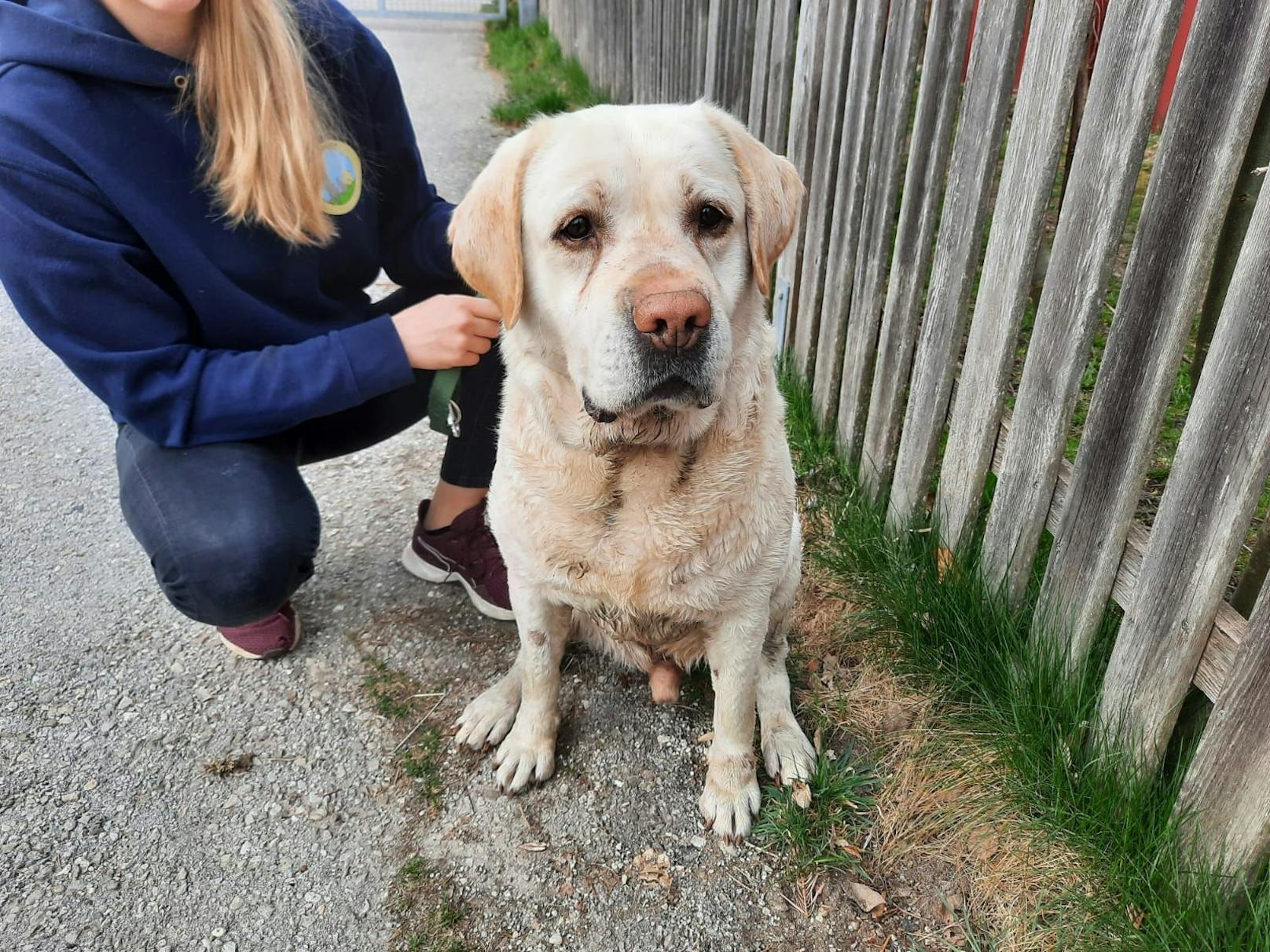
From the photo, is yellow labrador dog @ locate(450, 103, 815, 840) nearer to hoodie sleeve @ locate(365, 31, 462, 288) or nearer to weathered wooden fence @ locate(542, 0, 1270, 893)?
weathered wooden fence @ locate(542, 0, 1270, 893)

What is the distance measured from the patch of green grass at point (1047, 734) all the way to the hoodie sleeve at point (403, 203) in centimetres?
156

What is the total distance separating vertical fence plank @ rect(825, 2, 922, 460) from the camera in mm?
2615

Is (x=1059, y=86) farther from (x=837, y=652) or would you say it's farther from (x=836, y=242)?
(x=837, y=652)

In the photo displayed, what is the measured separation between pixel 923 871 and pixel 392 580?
1.85 m

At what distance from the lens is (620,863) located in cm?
211

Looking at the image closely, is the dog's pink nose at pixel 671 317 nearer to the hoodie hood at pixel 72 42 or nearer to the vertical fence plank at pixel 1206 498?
the vertical fence plank at pixel 1206 498

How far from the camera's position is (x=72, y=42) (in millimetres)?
2076

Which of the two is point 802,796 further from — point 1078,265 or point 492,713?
point 1078,265

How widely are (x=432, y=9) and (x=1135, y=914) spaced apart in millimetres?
15288

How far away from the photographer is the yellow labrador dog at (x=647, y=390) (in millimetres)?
1763

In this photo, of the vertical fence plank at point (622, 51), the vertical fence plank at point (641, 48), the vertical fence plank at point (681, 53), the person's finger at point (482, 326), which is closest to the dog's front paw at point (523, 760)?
the person's finger at point (482, 326)

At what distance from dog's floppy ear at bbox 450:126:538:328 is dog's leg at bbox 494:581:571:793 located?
0.75 m

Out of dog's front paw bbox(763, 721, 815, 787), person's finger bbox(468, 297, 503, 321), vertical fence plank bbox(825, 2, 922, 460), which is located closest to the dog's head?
person's finger bbox(468, 297, 503, 321)

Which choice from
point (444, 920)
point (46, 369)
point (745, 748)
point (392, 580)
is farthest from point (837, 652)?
point (46, 369)
